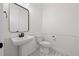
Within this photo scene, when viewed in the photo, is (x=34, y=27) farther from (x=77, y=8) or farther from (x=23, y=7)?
(x=77, y=8)

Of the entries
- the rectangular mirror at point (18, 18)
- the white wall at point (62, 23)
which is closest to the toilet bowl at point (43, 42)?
the white wall at point (62, 23)

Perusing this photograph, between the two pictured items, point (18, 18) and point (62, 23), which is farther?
point (62, 23)

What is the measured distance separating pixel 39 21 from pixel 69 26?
84 cm

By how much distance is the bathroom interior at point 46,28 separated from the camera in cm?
210

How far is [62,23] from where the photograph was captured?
90.3 inches

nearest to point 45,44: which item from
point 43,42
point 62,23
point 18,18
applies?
point 43,42

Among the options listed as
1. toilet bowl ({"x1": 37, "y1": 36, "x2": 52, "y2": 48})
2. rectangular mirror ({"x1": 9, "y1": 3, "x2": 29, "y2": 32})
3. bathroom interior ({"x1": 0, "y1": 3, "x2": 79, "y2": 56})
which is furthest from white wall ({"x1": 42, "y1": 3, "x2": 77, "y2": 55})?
rectangular mirror ({"x1": 9, "y1": 3, "x2": 29, "y2": 32})

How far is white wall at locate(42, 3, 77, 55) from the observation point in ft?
7.29

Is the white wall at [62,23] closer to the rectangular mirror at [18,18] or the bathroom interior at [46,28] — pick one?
the bathroom interior at [46,28]

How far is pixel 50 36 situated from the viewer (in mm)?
2281

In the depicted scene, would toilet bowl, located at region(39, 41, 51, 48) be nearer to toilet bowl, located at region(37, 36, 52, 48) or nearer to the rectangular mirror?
toilet bowl, located at region(37, 36, 52, 48)

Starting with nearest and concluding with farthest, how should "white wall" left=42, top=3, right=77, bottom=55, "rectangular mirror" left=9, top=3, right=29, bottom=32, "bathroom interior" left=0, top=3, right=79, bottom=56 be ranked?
"rectangular mirror" left=9, top=3, right=29, bottom=32, "bathroom interior" left=0, top=3, right=79, bottom=56, "white wall" left=42, top=3, right=77, bottom=55

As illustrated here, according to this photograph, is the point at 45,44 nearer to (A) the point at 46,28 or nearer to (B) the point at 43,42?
(B) the point at 43,42

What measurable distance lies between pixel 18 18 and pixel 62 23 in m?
1.18
